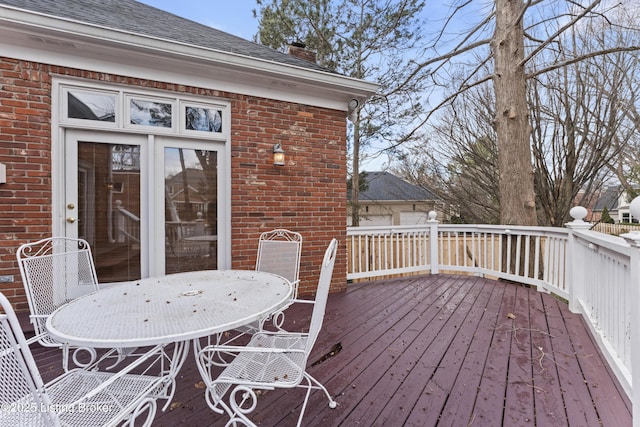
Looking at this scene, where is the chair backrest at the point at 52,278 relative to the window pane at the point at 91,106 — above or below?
below

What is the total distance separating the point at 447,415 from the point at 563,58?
7.49 meters

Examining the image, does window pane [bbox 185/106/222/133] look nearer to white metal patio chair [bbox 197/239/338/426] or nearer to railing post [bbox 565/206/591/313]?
white metal patio chair [bbox 197/239/338/426]

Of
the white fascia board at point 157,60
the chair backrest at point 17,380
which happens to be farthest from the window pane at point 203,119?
the chair backrest at point 17,380

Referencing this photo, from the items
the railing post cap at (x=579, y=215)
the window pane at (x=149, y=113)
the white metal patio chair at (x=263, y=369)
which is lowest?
the white metal patio chair at (x=263, y=369)

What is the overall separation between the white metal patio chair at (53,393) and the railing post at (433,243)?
15.6 ft

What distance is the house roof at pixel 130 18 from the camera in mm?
3252

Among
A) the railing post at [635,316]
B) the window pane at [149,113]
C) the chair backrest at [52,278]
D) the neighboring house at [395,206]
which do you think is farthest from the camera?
the neighboring house at [395,206]

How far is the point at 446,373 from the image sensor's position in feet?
7.39

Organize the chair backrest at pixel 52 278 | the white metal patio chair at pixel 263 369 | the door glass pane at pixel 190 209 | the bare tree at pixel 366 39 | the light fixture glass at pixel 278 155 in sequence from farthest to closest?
the bare tree at pixel 366 39 → the light fixture glass at pixel 278 155 → the door glass pane at pixel 190 209 → the chair backrest at pixel 52 278 → the white metal patio chair at pixel 263 369

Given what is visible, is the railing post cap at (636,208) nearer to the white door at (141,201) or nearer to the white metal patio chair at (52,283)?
the white metal patio chair at (52,283)

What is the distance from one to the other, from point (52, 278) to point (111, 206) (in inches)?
46.5

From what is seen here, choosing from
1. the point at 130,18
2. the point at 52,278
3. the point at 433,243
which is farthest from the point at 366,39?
the point at 52,278

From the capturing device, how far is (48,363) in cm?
240

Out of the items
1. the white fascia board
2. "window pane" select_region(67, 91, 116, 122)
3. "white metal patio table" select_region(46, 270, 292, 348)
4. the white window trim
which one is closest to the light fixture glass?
the white window trim
